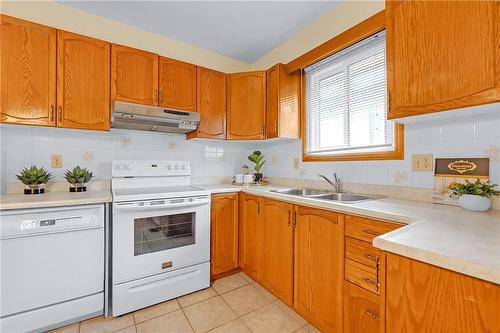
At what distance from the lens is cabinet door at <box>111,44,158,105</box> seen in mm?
1965

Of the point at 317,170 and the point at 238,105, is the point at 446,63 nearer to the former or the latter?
the point at 317,170

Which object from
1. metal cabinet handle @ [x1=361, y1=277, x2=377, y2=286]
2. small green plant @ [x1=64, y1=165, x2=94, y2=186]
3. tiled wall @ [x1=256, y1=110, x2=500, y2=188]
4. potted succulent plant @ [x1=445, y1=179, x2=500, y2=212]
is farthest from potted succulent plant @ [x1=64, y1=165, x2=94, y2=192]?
potted succulent plant @ [x1=445, y1=179, x2=500, y2=212]

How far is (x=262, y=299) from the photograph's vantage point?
1.87 m

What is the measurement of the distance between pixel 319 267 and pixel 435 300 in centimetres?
86

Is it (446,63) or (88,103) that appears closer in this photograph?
(446,63)

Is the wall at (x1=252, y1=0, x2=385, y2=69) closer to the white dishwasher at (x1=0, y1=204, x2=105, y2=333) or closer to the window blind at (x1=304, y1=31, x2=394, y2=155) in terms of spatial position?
the window blind at (x1=304, y1=31, x2=394, y2=155)

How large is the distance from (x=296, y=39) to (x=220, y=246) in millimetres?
2378

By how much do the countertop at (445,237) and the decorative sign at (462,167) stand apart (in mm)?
209

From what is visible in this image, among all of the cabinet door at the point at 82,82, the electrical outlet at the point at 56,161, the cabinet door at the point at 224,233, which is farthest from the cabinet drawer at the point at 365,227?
the electrical outlet at the point at 56,161

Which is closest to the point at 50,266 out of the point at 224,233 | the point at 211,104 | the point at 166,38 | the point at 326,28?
the point at 224,233

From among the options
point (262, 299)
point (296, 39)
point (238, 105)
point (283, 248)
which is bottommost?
point (262, 299)

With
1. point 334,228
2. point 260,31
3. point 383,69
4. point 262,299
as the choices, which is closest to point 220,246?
point 262,299

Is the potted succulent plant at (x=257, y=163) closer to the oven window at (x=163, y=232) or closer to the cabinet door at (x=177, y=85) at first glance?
the cabinet door at (x=177, y=85)

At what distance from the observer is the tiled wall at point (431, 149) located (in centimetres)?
119
